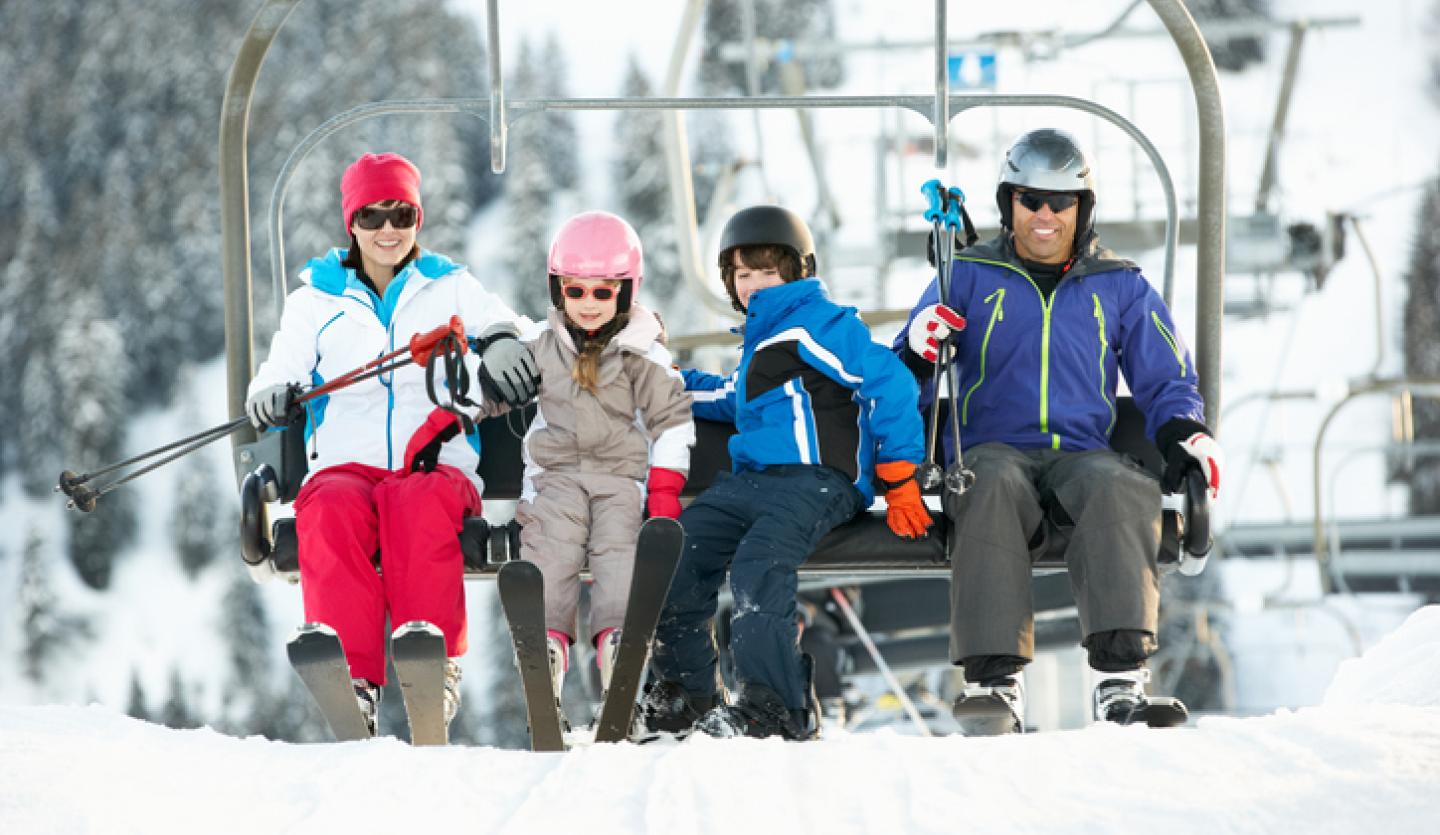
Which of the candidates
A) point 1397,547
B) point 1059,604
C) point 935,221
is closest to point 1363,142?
point 1397,547

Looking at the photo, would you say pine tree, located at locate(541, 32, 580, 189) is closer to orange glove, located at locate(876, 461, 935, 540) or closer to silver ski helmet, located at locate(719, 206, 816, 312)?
silver ski helmet, located at locate(719, 206, 816, 312)

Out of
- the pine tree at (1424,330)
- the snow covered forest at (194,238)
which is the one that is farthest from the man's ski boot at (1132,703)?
the pine tree at (1424,330)

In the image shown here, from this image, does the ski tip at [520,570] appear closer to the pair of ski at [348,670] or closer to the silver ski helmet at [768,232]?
the pair of ski at [348,670]

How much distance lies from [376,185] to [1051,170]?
1496 millimetres

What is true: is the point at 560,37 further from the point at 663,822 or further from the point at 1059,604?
the point at 663,822

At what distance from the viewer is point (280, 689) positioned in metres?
48.5

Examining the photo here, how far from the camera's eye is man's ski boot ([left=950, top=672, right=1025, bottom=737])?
364 cm

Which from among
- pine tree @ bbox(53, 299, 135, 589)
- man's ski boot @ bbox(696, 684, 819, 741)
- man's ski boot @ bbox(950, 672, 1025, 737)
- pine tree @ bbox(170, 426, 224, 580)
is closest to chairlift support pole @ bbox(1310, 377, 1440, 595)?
man's ski boot @ bbox(950, 672, 1025, 737)

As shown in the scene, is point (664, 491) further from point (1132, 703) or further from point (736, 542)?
point (1132, 703)

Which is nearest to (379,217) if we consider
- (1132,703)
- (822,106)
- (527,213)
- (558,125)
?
(822,106)

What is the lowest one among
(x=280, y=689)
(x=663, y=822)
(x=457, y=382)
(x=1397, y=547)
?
(x=280, y=689)

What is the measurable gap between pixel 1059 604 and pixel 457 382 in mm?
5120

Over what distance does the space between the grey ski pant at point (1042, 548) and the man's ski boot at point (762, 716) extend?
0.34 meters

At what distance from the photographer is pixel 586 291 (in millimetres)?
4164
